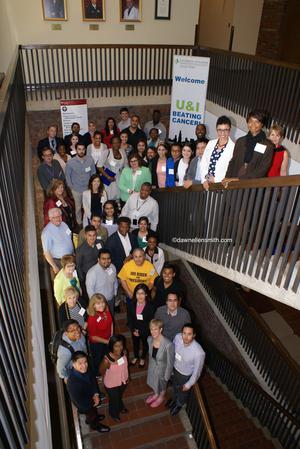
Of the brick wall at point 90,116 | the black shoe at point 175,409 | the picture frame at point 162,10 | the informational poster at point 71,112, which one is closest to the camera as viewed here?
the black shoe at point 175,409

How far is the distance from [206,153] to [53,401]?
13.9 feet

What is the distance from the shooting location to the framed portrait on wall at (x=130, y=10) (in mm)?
9484

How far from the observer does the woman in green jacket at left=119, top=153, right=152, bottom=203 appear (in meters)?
5.73

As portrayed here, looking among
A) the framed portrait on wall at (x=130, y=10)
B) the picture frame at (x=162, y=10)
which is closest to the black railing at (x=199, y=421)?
the framed portrait on wall at (x=130, y=10)

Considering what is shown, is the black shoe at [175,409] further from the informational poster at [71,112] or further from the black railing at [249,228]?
the informational poster at [71,112]

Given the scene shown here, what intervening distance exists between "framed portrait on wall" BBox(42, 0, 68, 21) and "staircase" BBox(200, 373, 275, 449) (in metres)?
8.96

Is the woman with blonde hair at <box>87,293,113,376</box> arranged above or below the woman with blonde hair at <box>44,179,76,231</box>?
below

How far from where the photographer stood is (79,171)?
6.00 m

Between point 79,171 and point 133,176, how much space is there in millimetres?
916

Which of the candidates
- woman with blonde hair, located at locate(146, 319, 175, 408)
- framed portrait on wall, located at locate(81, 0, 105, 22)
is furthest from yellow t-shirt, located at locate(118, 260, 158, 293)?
framed portrait on wall, located at locate(81, 0, 105, 22)

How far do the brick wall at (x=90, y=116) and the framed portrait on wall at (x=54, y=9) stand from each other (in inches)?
93.7

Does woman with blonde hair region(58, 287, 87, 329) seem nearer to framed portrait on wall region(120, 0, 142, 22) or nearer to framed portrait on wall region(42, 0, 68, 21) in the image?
framed portrait on wall region(42, 0, 68, 21)

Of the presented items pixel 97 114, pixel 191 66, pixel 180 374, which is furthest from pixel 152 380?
pixel 97 114

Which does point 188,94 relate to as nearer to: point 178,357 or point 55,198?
point 55,198
